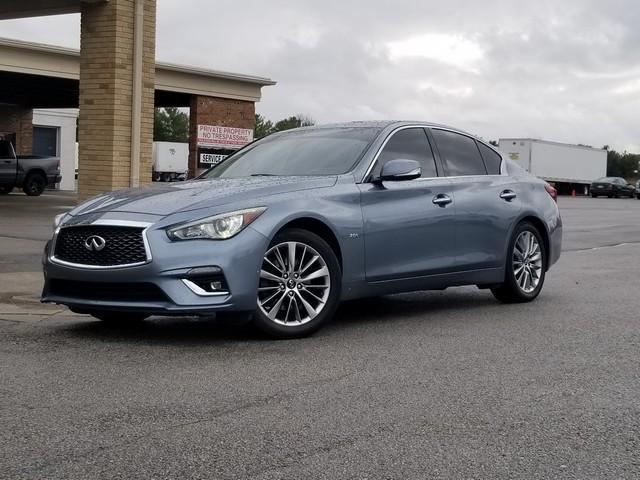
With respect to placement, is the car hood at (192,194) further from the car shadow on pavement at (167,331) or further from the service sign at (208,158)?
the service sign at (208,158)

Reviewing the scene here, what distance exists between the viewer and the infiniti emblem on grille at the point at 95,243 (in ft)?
21.7

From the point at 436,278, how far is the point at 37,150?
3406 cm

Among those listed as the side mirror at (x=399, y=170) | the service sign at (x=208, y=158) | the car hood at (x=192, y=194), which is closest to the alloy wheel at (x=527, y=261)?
the side mirror at (x=399, y=170)

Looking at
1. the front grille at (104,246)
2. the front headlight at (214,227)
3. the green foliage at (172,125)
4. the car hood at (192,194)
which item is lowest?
the front grille at (104,246)

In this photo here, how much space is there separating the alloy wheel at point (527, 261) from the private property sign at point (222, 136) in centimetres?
1896

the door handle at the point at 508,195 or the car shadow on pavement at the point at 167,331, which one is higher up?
the door handle at the point at 508,195

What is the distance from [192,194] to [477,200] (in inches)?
111

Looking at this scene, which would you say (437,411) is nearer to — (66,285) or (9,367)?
(9,367)

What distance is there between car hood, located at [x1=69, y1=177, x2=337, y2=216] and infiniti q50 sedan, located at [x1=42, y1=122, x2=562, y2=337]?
2 cm

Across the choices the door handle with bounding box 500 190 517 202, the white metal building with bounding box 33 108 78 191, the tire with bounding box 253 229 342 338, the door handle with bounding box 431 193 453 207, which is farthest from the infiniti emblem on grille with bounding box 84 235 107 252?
the white metal building with bounding box 33 108 78 191

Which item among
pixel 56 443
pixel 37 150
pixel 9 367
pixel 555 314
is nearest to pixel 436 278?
pixel 555 314

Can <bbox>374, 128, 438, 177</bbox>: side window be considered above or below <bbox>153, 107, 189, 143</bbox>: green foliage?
below

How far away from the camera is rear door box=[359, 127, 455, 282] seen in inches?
297

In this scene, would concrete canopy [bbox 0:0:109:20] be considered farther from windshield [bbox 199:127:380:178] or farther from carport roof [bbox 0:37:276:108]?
carport roof [bbox 0:37:276:108]
